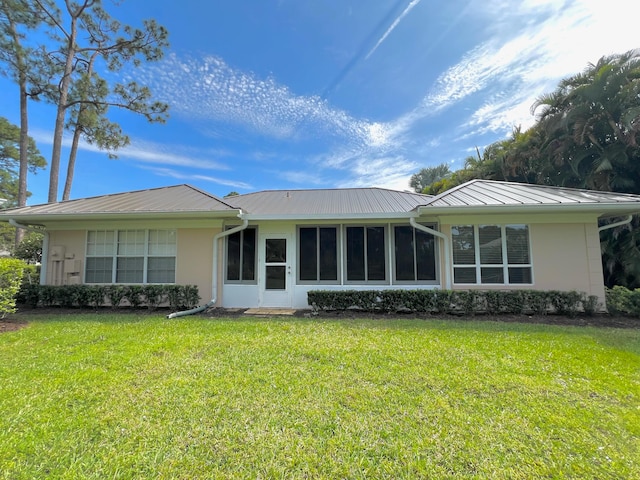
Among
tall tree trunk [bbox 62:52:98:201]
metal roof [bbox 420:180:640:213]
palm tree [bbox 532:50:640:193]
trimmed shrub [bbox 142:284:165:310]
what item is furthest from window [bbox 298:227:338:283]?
tall tree trunk [bbox 62:52:98:201]

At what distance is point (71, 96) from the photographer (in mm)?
15055

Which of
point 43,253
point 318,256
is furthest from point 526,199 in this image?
point 43,253

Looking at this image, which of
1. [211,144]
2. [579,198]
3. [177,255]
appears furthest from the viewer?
[211,144]

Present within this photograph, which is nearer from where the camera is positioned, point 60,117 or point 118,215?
point 118,215

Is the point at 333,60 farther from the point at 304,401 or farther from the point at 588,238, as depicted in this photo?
the point at 304,401

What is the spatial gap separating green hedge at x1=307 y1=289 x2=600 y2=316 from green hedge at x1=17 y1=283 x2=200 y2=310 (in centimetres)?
388

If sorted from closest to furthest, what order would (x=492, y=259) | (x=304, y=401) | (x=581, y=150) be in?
1. (x=304, y=401)
2. (x=492, y=259)
3. (x=581, y=150)

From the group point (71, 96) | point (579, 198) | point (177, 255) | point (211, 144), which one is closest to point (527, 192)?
point (579, 198)

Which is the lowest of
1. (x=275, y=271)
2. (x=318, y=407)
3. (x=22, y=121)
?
(x=318, y=407)

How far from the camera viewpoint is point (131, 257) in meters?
8.90

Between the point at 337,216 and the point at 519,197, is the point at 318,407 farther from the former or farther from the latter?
the point at 519,197

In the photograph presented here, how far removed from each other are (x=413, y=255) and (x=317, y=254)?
9.43 feet

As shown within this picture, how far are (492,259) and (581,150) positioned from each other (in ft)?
23.5

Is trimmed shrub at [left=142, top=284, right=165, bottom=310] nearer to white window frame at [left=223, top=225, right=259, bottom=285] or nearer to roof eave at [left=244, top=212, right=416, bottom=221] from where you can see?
white window frame at [left=223, top=225, right=259, bottom=285]
